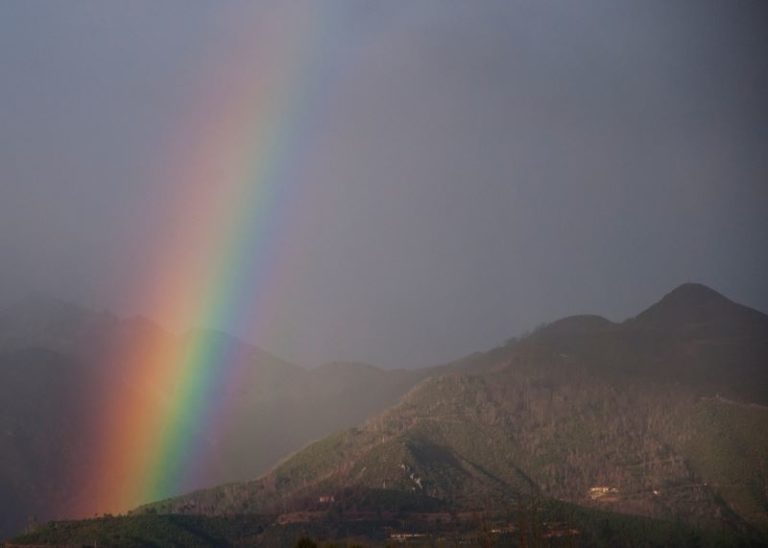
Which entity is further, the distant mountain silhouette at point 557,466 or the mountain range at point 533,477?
the distant mountain silhouette at point 557,466

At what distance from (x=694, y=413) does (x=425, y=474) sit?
201ft

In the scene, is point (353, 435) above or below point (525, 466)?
above

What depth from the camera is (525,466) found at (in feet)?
589

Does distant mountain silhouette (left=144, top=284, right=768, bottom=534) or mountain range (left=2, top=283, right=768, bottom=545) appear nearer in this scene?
mountain range (left=2, top=283, right=768, bottom=545)

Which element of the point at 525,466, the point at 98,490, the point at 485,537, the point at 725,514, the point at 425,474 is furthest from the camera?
the point at 98,490

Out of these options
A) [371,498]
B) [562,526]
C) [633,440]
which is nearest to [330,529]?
[371,498]

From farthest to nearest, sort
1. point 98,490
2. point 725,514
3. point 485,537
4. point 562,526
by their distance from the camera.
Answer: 1. point 98,490
2. point 725,514
3. point 562,526
4. point 485,537

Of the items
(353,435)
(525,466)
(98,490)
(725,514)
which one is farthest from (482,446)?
(98,490)

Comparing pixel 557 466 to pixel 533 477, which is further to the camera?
pixel 557 466

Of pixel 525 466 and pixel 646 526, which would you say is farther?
pixel 525 466

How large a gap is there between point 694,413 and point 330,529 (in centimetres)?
8864

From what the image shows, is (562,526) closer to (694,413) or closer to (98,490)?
(694,413)

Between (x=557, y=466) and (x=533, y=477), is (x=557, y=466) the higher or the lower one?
the higher one

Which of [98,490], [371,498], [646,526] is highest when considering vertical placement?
[98,490]
